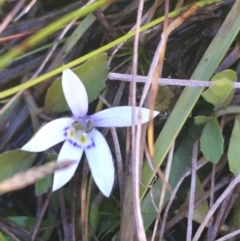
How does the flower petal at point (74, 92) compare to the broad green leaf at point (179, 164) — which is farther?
the broad green leaf at point (179, 164)

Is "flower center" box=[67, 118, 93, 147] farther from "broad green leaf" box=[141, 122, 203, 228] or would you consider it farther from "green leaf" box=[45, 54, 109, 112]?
"broad green leaf" box=[141, 122, 203, 228]

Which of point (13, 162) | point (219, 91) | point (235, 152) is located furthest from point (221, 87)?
point (13, 162)

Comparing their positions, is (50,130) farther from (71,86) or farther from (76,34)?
(76,34)

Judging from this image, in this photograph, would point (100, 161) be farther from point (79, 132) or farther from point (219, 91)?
point (219, 91)

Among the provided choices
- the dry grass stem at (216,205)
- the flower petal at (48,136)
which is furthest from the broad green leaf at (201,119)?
the flower petal at (48,136)

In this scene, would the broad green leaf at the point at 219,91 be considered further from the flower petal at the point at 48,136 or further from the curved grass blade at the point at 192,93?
the flower petal at the point at 48,136
